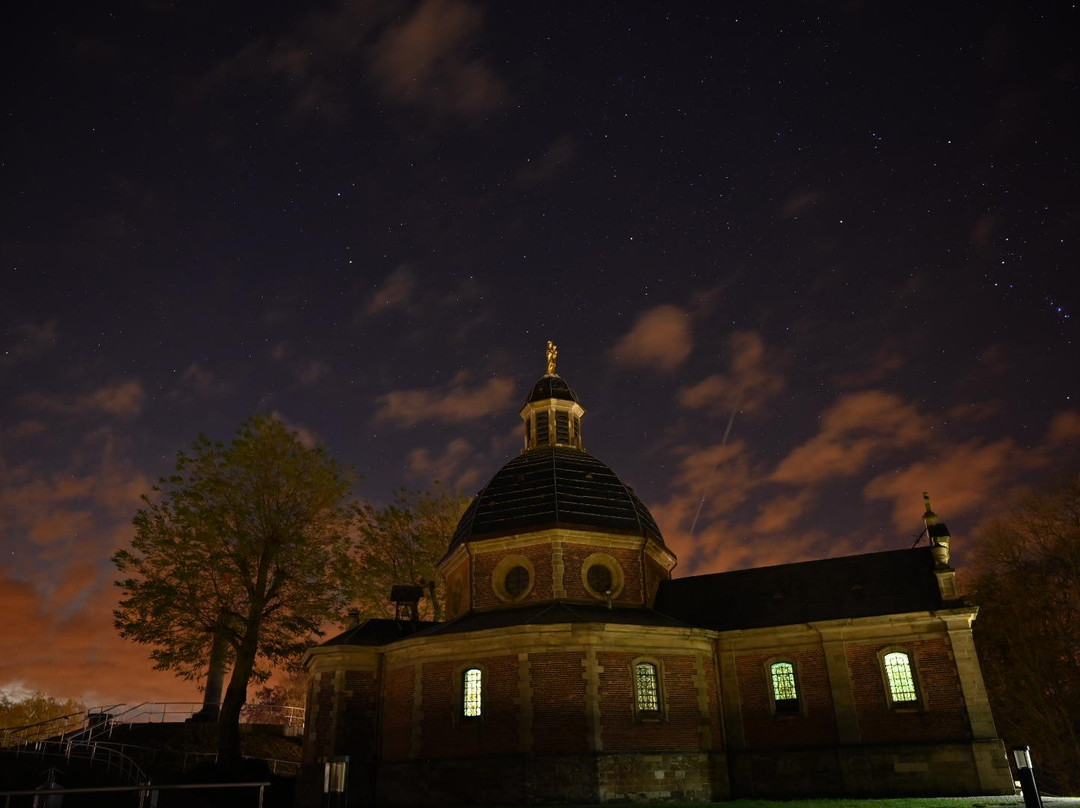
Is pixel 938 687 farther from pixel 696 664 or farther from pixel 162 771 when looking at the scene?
pixel 162 771

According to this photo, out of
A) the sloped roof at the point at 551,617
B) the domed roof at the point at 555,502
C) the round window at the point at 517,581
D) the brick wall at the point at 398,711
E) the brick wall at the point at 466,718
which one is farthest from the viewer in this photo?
the domed roof at the point at 555,502

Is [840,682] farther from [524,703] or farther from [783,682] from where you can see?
[524,703]

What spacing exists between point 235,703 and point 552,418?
63.3 ft

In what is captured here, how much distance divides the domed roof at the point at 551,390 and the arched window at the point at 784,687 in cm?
1733

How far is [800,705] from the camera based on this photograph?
28.5m

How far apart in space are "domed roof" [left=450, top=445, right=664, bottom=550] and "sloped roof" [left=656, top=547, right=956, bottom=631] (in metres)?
3.17

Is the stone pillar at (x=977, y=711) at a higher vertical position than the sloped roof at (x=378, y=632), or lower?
lower

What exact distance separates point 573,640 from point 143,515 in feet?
61.7

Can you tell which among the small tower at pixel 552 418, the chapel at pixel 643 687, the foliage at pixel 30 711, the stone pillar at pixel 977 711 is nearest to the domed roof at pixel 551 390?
the small tower at pixel 552 418

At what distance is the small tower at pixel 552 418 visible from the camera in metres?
40.9

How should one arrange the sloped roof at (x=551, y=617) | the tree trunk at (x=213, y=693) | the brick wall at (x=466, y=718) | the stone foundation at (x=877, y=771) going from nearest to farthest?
the stone foundation at (x=877, y=771)
the brick wall at (x=466, y=718)
the sloped roof at (x=551, y=617)
the tree trunk at (x=213, y=693)

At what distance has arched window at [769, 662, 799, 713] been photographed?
94.4 feet

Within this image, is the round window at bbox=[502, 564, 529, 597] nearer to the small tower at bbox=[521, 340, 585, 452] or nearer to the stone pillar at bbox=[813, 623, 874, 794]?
the small tower at bbox=[521, 340, 585, 452]

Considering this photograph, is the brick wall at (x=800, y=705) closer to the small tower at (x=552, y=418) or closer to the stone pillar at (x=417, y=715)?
the stone pillar at (x=417, y=715)
